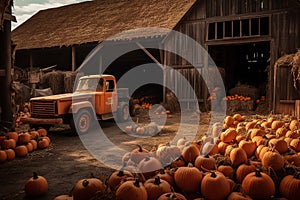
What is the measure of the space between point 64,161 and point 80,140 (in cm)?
233

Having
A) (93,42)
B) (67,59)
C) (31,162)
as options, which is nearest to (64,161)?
(31,162)

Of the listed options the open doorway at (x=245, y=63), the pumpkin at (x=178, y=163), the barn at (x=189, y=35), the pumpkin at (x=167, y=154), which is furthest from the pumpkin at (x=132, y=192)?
the open doorway at (x=245, y=63)

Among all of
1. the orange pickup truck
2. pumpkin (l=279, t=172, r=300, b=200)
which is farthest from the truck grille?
pumpkin (l=279, t=172, r=300, b=200)

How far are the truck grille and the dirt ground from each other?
2.71 feet

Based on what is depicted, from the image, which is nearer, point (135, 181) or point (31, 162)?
point (135, 181)

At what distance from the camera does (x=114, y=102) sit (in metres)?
11.2

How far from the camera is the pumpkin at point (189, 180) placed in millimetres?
3549

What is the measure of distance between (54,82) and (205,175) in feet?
51.3

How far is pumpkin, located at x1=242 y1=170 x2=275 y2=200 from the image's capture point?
3.38 m

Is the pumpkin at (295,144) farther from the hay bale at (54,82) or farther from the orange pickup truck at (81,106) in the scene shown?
the hay bale at (54,82)

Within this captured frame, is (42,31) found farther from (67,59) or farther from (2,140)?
(2,140)

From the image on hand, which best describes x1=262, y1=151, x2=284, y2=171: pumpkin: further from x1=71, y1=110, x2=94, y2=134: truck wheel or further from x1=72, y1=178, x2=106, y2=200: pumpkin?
x1=71, y1=110, x2=94, y2=134: truck wheel

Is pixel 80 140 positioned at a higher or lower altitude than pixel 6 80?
lower

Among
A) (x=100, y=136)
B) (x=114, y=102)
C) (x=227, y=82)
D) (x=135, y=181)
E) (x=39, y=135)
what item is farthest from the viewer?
(x=227, y=82)
